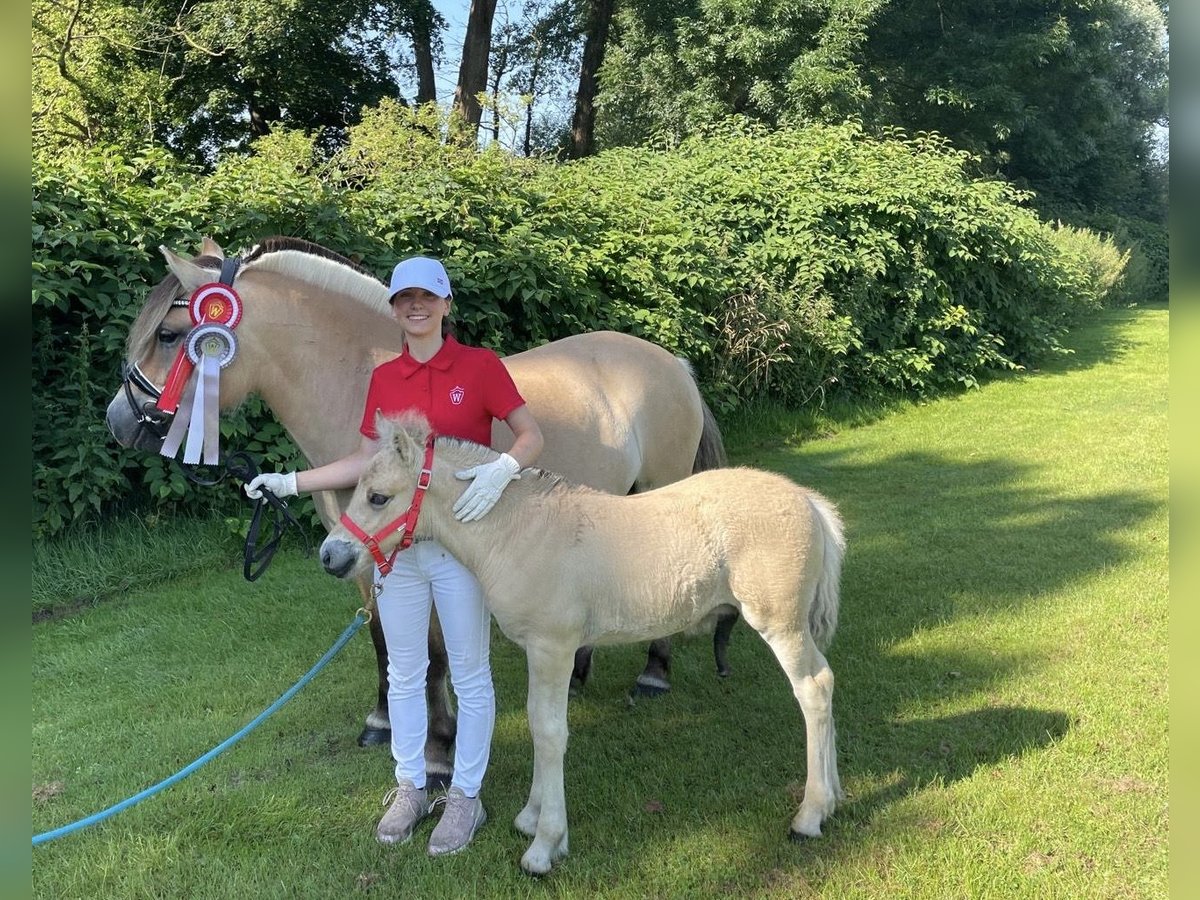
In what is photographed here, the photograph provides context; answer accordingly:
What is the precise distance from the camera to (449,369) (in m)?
3.05

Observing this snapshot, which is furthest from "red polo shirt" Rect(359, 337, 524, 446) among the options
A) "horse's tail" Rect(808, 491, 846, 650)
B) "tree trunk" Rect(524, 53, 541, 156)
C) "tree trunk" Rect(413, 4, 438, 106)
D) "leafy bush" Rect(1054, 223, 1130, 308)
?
"tree trunk" Rect(524, 53, 541, 156)

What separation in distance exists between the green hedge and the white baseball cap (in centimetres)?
368

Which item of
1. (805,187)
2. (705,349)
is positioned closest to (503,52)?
(805,187)

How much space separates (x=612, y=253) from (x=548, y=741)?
683 centimetres

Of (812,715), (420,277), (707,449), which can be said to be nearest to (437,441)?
(420,277)

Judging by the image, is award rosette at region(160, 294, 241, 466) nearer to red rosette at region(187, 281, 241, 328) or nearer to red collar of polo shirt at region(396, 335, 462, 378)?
red rosette at region(187, 281, 241, 328)

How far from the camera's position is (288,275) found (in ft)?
11.3

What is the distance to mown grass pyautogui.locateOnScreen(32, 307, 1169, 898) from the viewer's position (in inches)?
116

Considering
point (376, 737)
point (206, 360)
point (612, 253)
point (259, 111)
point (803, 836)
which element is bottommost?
point (376, 737)

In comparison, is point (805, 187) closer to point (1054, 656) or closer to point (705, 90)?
point (1054, 656)

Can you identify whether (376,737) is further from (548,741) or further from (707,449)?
(707,449)

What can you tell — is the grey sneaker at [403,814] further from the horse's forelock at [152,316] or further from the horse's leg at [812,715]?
the horse's forelock at [152,316]

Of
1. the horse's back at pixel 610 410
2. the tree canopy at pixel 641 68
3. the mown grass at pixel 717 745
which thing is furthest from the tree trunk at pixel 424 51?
the horse's back at pixel 610 410

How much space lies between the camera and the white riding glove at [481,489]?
2.81 metres
